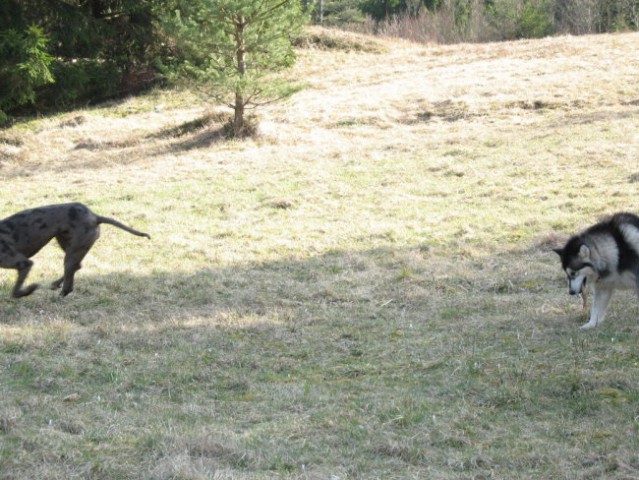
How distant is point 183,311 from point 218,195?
6.94m

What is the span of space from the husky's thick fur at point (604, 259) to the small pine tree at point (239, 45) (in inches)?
543

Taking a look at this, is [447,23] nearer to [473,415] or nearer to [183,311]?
[183,311]

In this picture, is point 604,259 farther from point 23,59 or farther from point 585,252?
point 23,59

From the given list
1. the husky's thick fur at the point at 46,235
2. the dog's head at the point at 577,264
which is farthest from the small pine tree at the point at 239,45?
the dog's head at the point at 577,264

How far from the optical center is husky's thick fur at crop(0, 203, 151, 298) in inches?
371

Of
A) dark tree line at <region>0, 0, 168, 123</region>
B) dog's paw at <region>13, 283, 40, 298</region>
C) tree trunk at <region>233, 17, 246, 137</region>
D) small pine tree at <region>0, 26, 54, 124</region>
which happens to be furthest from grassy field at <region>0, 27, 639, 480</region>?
dark tree line at <region>0, 0, 168, 123</region>

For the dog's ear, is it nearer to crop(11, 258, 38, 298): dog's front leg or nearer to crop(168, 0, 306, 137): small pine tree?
crop(11, 258, 38, 298): dog's front leg

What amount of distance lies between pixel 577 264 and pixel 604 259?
0.92 feet

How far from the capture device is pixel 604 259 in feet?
26.6

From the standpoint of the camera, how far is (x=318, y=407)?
6457 millimetres

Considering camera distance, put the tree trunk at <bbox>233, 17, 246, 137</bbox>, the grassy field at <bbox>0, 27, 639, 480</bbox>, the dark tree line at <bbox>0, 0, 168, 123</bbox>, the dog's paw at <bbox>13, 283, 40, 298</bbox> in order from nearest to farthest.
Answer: the grassy field at <bbox>0, 27, 639, 480</bbox> → the dog's paw at <bbox>13, 283, 40, 298</bbox> → the tree trunk at <bbox>233, 17, 246, 137</bbox> → the dark tree line at <bbox>0, 0, 168, 123</bbox>

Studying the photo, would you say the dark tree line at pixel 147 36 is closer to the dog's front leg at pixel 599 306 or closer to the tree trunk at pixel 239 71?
the tree trunk at pixel 239 71

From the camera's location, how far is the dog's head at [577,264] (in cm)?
817

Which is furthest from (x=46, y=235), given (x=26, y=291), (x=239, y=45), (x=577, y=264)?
(x=239, y=45)
